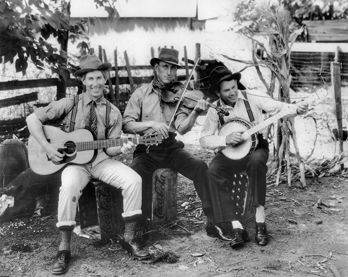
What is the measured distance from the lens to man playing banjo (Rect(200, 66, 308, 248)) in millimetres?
3885

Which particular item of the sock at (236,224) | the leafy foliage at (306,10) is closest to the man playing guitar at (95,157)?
the sock at (236,224)

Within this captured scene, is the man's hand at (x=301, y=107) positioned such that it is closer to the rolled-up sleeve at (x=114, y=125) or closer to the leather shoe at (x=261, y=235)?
the leather shoe at (x=261, y=235)

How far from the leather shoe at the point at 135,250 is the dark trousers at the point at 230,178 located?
0.77 m

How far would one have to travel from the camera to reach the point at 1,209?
418 centimetres

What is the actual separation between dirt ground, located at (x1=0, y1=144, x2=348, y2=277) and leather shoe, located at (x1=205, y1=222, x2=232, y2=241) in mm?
59

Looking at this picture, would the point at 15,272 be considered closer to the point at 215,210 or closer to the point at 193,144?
the point at 215,210

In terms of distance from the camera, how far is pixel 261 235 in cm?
385

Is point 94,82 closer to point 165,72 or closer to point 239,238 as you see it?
point 165,72

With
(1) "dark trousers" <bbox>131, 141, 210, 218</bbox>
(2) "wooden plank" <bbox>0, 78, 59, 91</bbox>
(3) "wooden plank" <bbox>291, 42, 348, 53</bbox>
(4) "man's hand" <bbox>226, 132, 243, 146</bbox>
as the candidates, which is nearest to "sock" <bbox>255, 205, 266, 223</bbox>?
Result: (1) "dark trousers" <bbox>131, 141, 210, 218</bbox>

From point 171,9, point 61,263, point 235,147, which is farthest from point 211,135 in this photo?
point 171,9

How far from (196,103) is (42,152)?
4.81 feet

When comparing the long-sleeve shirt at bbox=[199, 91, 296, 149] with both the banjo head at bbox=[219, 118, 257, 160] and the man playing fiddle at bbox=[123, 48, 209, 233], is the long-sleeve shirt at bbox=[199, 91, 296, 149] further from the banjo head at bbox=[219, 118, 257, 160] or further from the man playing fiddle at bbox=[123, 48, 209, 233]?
the man playing fiddle at bbox=[123, 48, 209, 233]

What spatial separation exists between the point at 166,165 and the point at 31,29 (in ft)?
6.09

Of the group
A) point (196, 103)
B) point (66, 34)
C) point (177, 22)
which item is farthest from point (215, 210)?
point (177, 22)
